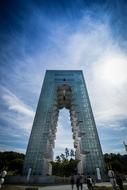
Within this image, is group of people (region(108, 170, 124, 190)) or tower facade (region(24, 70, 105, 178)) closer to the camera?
group of people (region(108, 170, 124, 190))

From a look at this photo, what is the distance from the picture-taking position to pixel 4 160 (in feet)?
218

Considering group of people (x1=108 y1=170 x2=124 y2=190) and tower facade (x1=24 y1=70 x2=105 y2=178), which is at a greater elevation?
tower facade (x1=24 y1=70 x2=105 y2=178)

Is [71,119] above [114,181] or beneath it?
above

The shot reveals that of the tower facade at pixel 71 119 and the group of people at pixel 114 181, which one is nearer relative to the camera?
the group of people at pixel 114 181

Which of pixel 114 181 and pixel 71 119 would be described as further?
pixel 71 119

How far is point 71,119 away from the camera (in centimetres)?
5262

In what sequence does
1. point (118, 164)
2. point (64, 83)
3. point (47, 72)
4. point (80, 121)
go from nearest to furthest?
point (80, 121), point (64, 83), point (47, 72), point (118, 164)

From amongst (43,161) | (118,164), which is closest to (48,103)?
(43,161)

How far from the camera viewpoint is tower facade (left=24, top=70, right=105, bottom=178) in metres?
35.9

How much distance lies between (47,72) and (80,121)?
20383 millimetres

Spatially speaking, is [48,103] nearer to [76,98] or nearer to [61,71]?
[76,98]

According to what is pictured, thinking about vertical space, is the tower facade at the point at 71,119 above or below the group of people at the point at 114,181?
above

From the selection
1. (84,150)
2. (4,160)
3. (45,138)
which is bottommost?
(84,150)

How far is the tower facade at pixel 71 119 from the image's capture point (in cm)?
3588
